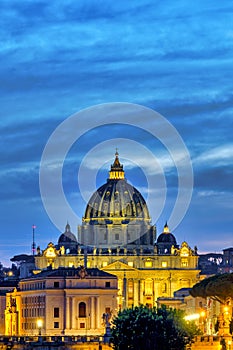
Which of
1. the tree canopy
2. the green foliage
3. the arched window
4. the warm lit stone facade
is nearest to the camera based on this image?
the tree canopy

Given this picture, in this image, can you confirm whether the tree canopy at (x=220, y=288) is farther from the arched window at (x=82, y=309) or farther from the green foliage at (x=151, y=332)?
the arched window at (x=82, y=309)

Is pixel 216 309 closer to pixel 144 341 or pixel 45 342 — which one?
pixel 45 342

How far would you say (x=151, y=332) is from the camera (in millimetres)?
101125

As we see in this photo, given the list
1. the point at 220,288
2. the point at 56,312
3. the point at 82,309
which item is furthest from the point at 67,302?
the point at 220,288

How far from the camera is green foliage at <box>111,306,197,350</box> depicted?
100m

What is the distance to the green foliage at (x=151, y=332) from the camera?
100500 mm

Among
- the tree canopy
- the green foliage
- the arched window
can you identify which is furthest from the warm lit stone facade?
the tree canopy

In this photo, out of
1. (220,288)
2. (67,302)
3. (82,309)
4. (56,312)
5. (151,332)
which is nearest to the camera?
(220,288)

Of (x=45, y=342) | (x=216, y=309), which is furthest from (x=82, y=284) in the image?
(x=45, y=342)

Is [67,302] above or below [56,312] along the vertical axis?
above

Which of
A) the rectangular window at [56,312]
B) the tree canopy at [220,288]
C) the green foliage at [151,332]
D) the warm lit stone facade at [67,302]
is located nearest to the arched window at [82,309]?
the warm lit stone facade at [67,302]

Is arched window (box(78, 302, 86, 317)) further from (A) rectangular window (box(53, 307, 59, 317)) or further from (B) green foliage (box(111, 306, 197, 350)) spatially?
(B) green foliage (box(111, 306, 197, 350))

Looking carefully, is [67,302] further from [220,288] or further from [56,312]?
[220,288]

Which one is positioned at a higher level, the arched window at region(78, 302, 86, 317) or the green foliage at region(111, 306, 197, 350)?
the arched window at region(78, 302, 86, 317)
